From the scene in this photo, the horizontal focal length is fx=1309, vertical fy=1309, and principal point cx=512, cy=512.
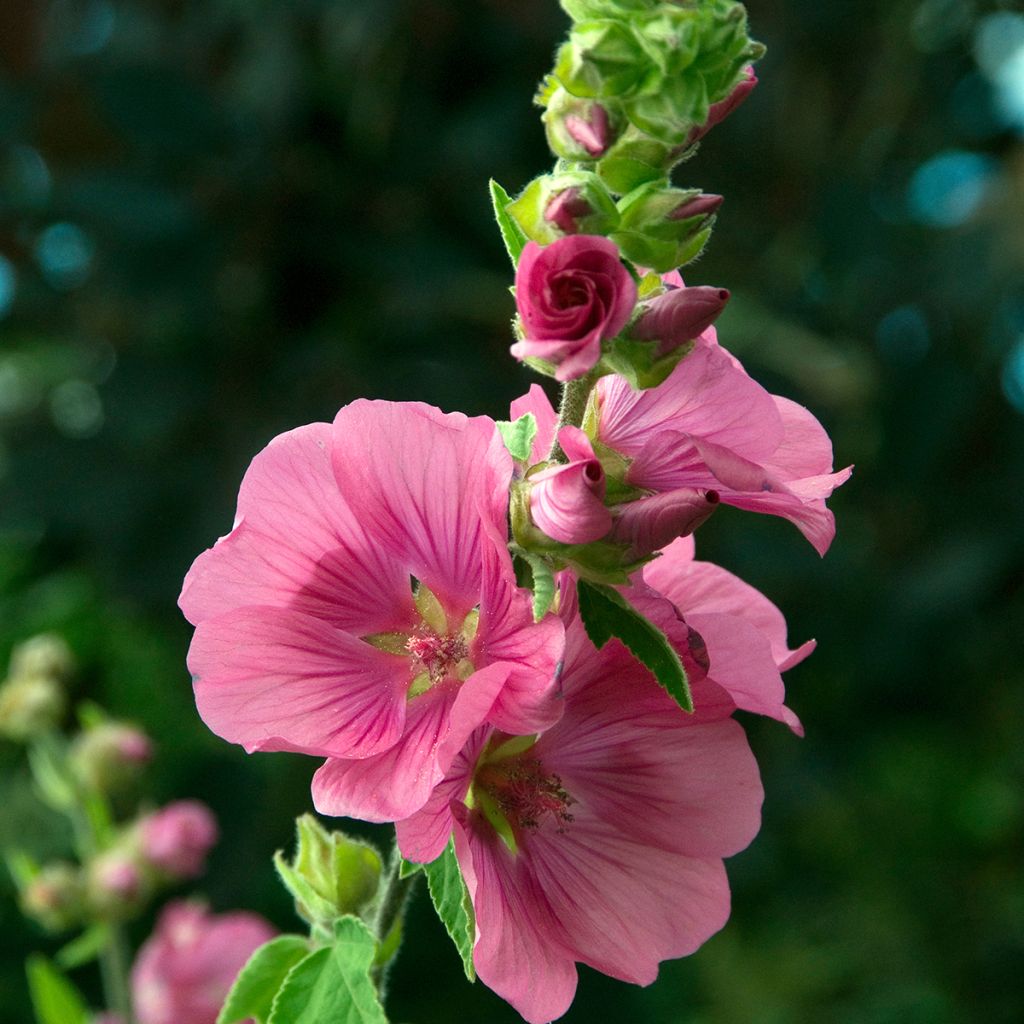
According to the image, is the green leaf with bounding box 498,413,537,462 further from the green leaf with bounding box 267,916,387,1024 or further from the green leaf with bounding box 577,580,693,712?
the green leaf with bounding box 267,916,387,1024

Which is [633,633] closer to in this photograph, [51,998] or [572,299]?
[572,299]

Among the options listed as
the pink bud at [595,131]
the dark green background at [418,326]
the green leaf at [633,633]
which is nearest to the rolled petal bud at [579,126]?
the pink bud at [595,131]

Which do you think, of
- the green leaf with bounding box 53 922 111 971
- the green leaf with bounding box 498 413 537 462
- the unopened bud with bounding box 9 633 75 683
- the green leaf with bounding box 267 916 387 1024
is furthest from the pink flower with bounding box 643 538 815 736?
the unopened bud with bounding box 9 633 75 683

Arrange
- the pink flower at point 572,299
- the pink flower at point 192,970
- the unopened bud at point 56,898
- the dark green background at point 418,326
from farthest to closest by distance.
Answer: the dark green background at point 418,326
the unopened bud at point 56,898
the pink flower at point 192,970
the pink flower at point 572,299

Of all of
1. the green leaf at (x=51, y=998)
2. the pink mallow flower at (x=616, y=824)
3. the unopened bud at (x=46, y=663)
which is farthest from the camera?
the unopened bud at (x=46, y=663)

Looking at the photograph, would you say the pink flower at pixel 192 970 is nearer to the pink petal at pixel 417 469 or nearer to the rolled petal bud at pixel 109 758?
the rolled petal bud at pixel 109 758

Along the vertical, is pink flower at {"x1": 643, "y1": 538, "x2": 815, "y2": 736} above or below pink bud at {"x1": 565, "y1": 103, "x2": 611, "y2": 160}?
below

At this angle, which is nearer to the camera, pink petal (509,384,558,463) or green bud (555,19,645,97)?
green bud (555,19,645,97)
